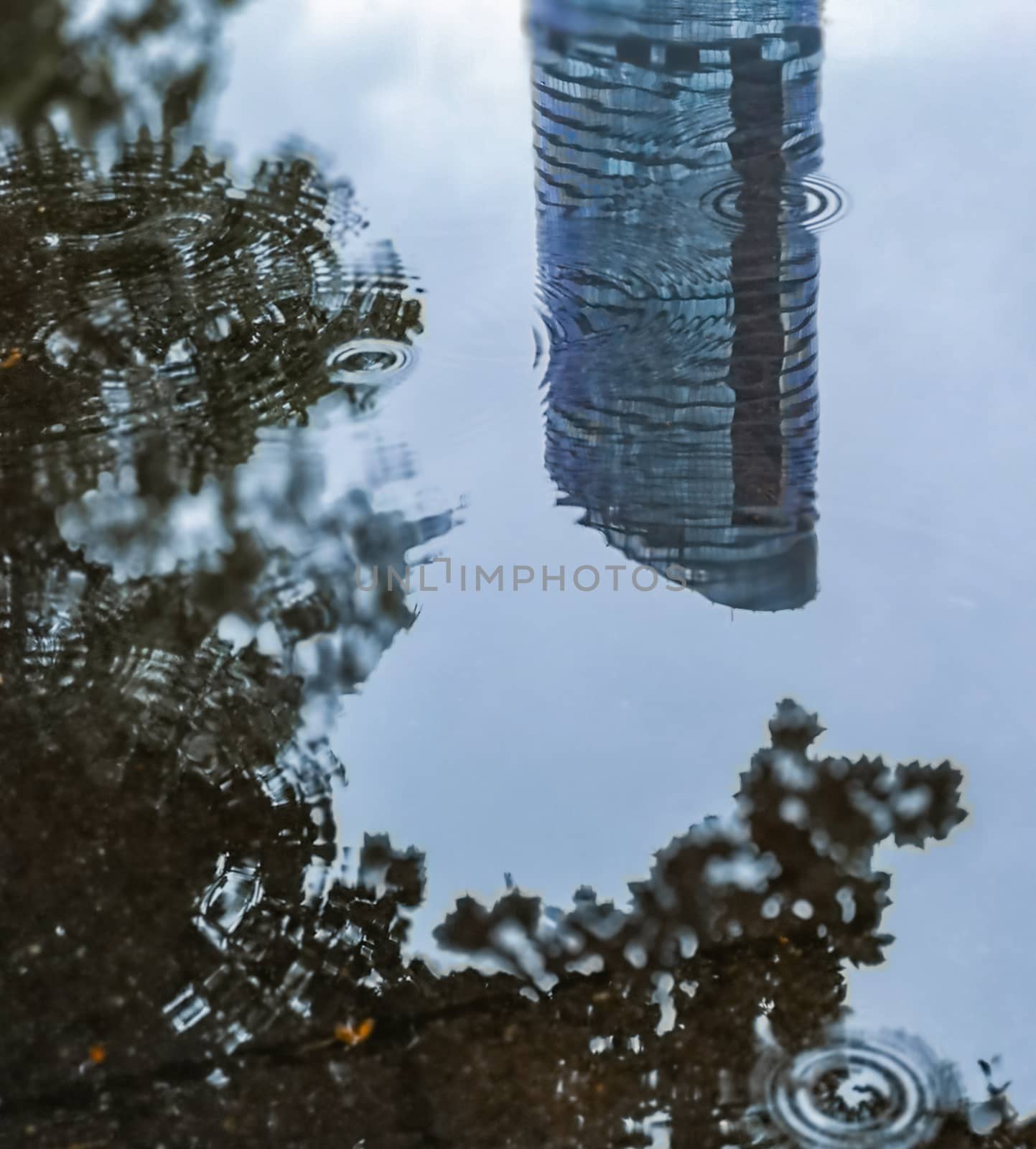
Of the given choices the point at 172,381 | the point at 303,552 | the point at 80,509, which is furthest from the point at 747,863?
the point at 172,381

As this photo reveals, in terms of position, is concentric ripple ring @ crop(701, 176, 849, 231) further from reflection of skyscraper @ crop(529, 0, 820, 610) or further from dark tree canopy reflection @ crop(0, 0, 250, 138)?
dark tree canopy reflection @ crop(0, 0, 250, 138)

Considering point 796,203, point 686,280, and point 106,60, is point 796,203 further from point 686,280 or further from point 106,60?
point 106,60

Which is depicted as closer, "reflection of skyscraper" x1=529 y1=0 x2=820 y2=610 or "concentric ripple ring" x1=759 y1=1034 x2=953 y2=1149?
"concentric ripple ring" x1=759 y1=1034 x2=953 y2=1149

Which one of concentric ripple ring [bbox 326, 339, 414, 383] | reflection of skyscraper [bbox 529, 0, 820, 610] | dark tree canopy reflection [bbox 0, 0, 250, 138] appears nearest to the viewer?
reflection of skyscraper [bbox 529, 0, 820, 610]

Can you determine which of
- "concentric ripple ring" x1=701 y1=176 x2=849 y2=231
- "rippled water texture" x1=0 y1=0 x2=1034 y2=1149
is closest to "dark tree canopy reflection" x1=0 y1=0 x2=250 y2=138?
"rippled water texture" x1=0 y1=0 x2=1034 y2=1149

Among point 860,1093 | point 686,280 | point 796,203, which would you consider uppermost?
point 796,203

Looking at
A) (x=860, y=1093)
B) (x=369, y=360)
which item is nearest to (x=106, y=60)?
(x=369, y=360)

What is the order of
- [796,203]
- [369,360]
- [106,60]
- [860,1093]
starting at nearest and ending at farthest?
[860,1093] < [369,360] < [796,203] < [106,60]

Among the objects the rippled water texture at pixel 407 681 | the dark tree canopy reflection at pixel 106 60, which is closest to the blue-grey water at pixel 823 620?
the rippled water texture at pixel 407 681

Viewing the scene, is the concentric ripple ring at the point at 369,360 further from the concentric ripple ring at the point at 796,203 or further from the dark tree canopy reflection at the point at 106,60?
the dark tree canopy reflection at the point at 106,60
